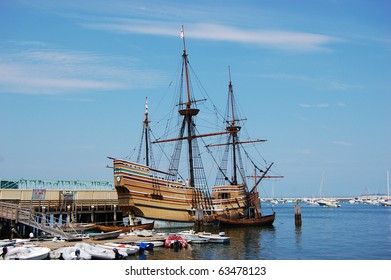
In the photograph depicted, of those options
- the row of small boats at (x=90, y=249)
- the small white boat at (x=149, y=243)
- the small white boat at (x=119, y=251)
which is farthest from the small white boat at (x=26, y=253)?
the small white boat at (x=149, y=243)

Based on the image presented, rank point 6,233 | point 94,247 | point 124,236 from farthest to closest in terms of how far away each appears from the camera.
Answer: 1. point 6,233
2. point 124,236
3. point 94,247

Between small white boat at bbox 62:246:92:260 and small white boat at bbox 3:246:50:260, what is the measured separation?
116 centimetres

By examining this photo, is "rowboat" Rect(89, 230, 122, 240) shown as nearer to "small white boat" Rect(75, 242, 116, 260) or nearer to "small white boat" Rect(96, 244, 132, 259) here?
"small white boat" Rect(96, 244, 132, 259)

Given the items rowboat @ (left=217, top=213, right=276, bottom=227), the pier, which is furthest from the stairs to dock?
rowboat @ (left=217, top=213, right=276, bottom=227)

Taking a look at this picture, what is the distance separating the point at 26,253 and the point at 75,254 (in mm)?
2881

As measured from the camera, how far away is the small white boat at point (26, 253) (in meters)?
28.7

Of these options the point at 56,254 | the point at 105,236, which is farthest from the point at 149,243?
the point at 56,254

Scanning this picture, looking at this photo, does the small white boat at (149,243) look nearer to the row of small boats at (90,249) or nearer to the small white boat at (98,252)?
the row of small boats at (90,249)

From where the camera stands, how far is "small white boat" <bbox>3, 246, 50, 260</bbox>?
28.7 meters

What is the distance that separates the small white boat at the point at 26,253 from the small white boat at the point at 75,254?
1.16 meters
